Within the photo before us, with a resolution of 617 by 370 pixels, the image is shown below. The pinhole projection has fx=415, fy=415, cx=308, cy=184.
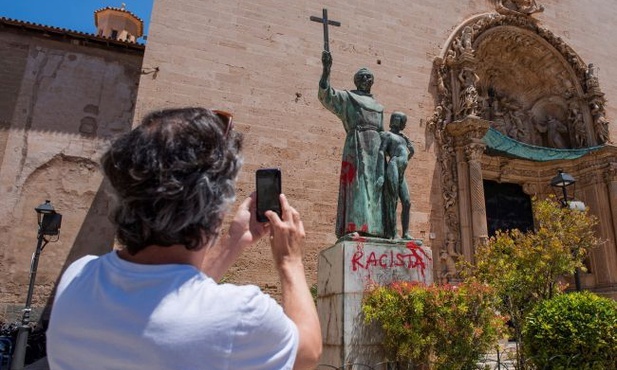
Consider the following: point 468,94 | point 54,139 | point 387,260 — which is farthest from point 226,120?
point 468,94

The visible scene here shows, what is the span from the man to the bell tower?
76.0ft

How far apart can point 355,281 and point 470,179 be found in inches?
244

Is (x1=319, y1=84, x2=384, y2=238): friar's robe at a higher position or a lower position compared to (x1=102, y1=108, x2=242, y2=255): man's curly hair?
higher

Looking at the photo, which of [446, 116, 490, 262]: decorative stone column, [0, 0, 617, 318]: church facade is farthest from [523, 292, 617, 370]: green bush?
[446, 116, 490, 262]: decorative stone column

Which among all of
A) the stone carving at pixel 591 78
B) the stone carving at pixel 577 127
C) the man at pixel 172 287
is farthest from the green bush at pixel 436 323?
the stone carving at pixel 591 78

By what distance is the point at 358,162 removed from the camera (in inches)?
199

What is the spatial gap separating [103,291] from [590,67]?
1430 centimetres

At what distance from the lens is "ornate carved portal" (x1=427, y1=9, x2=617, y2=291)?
9.49 m

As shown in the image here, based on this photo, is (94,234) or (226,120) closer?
(226,120)

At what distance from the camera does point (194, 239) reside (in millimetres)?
922

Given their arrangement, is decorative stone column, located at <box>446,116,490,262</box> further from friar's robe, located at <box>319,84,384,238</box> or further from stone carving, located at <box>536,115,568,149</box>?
friar's robe, located at <box>319,84,384,238</box>

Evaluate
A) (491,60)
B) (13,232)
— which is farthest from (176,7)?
(491,60)

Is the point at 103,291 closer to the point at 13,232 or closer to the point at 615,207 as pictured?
the point at 13,232

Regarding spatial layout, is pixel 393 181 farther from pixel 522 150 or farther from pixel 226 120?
pixel 522 150
